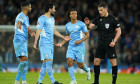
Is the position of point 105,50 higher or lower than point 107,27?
lower

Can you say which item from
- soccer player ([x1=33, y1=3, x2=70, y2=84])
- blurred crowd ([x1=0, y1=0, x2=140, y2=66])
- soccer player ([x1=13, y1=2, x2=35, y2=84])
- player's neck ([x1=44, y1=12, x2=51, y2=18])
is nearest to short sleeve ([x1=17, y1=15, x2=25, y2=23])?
soccer player ([x1=13, y1=2, x2=35, y2=84])

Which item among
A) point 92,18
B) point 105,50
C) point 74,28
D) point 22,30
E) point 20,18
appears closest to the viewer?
point 20,18

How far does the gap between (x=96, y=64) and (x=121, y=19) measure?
12436 mm

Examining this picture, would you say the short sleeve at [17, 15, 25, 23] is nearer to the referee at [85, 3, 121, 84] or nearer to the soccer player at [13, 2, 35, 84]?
the soccer player at [13, 2, 35, 84]

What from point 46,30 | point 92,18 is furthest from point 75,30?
point 92,18

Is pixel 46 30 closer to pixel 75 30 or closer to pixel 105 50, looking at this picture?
pixel 75 30

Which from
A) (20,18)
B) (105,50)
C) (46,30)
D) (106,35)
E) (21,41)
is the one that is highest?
(20,18)

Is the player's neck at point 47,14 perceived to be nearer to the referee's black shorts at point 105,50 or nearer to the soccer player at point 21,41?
the soccer player at point 21,41

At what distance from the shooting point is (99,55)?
32.4 feet

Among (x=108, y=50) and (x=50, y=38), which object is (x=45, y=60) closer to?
(x=50, y=38)

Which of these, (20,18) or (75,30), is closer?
(20,18)

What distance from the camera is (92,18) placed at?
2244 cm

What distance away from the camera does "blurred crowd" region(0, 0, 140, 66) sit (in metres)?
18.3

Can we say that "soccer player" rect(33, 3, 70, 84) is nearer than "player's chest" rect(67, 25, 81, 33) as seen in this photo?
Yes
